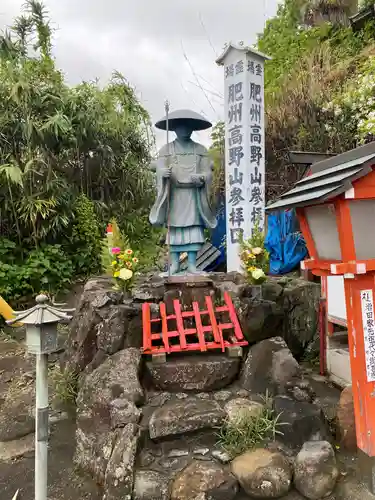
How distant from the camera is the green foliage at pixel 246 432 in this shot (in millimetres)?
3441

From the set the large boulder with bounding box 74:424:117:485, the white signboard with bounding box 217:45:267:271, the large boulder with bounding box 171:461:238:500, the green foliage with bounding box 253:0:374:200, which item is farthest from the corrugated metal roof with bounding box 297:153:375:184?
the green foliage with bounding box 253:0:374:200

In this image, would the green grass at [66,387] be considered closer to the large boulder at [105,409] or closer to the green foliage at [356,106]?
the large boulder at [105,409]

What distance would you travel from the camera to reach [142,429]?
139 inches

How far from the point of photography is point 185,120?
5820 mm

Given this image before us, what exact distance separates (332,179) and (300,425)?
7.24 ft

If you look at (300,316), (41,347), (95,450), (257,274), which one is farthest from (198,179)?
(95,450)

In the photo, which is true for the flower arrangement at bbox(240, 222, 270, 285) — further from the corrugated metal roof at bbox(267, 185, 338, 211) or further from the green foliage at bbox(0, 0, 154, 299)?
the green foliage at bbox(0, 0, 154, 299)

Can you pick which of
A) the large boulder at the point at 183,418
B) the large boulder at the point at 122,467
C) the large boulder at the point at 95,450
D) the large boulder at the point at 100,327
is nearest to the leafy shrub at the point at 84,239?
the large boulder at the point at 100,327

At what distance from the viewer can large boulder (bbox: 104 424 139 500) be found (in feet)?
10.1

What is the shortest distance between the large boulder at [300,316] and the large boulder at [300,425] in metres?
2.50

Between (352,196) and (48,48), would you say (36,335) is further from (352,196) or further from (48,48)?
(48,48)

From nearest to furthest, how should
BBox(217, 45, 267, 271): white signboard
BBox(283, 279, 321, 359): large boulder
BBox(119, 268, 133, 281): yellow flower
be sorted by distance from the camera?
1. BBox(119, 268, 133, 281): yellow flower
2. BBox(283, 279, 321, 359): large boulder
3. BBox(217, 45, 267, 271): white signboard

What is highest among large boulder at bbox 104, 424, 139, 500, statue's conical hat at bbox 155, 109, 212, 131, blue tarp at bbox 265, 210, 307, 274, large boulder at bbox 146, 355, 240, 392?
statue's conical hat at bbox 155, 109, 212, 131

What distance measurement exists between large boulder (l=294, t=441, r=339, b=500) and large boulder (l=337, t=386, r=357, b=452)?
0.49 metres
